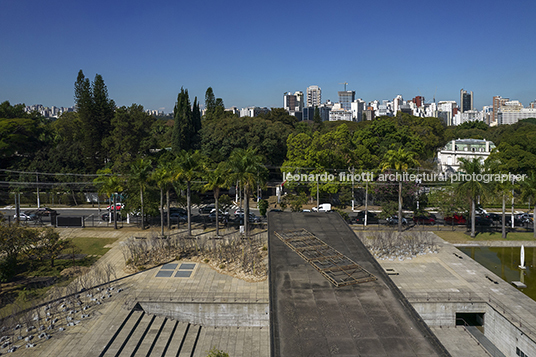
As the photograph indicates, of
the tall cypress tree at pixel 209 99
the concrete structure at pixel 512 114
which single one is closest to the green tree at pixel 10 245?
the tall cypress tree at pixel 209 99

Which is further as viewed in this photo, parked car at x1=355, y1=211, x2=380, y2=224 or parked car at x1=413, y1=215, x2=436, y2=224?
parked car at x1=355, y1=211, x2=380, y2=224

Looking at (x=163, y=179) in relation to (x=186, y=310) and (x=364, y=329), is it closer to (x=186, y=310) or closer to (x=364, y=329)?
(x=186, y=310)

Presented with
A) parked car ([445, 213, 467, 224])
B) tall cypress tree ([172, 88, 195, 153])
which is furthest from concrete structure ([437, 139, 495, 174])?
tall cypress tree ([172, 88, 195, 153])

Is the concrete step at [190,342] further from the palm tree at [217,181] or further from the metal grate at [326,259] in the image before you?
the palm tree at [217,181]

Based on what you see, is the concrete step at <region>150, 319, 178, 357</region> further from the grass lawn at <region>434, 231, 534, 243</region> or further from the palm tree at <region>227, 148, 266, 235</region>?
the grass lawn at <region>434, 231, 534, 243</region>

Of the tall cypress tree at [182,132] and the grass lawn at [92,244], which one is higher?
the tall cypress tree at [182,132]

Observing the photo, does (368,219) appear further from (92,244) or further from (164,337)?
(164,337)

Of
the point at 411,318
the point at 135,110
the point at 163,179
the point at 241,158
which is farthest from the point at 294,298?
the point at 135,110
